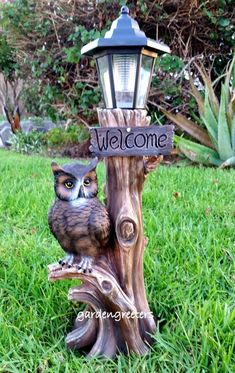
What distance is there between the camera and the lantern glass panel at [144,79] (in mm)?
1101

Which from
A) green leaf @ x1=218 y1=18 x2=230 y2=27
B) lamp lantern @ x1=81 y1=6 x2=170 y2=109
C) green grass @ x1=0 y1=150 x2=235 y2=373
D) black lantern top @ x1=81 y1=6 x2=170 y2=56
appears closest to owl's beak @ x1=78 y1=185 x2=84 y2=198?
lamp lantern @ x1=81 y1=6 x2=170 y2=109

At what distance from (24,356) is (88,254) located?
373 mm

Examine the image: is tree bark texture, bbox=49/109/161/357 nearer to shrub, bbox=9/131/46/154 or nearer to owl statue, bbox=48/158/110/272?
owl statue, bbox=48/158/110/272

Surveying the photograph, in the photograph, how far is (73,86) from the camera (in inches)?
190

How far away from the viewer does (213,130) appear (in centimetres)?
395

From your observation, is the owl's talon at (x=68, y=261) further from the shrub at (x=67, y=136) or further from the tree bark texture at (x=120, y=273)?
the shrub at (x=67, y=136)

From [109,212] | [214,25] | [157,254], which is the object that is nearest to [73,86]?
[214,25]

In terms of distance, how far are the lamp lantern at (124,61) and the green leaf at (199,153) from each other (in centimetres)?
280

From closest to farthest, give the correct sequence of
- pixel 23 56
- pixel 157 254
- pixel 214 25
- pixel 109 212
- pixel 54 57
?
pixel 109 212 → pixel 157 254 → pixel 214 25 → pixel 54 57 → pixel 23 56

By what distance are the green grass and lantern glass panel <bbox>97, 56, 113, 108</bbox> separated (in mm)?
694

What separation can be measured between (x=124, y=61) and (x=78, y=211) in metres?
0.43

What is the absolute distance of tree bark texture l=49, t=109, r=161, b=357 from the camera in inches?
43.9

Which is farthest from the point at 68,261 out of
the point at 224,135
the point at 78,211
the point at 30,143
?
the point at 30,143

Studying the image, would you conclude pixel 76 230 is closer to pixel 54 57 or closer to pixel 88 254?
pixel 88 254
